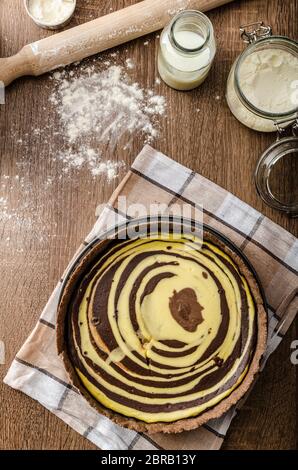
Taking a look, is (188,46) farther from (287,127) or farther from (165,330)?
(165,330)

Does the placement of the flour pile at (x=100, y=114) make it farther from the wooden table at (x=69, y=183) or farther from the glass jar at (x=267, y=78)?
the glass jar at (x=267, y=78)

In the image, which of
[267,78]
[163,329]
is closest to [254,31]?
[267,78]

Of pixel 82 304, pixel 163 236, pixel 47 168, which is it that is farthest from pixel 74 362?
pixel 47 168

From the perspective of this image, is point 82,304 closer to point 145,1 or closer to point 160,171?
point 160,171

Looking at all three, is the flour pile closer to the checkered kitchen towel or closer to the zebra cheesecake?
the checkered kitchen towel

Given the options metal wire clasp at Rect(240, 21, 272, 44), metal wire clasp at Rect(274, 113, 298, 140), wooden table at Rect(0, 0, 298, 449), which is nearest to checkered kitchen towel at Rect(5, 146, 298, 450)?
wooden table at Rect(0, 0, 298, 449)

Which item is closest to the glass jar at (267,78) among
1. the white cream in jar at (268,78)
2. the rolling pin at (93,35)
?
the white cream in jar at (268,78)
